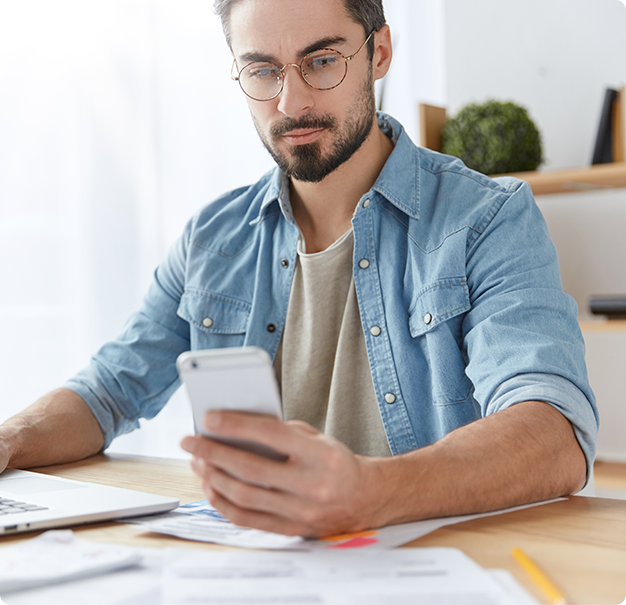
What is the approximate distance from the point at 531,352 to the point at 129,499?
497 mm

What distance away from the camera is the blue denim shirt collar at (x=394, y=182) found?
3.63 feet

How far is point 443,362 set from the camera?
1.00m

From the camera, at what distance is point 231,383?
0.52 m

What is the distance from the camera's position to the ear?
1.21 meters

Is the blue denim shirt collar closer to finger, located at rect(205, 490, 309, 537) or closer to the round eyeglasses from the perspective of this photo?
the round eyeglasses

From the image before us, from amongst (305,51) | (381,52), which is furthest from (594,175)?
(305,51)

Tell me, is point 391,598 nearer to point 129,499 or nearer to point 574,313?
point 129,499

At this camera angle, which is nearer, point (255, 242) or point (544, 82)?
point (255, 242)

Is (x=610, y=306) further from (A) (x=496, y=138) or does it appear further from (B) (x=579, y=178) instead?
(A) (x=496, y=138)

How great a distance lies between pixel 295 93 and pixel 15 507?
0.72m

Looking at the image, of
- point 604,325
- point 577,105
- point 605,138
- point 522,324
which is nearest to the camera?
point 522,324

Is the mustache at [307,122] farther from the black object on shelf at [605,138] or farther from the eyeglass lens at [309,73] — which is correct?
the black object on shelf at [605,138]

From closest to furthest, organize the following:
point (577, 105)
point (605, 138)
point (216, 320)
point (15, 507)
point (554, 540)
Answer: point (554, 540) → point (15, 507) → point (216, 320) → point (605, 138) → point (577, 105)

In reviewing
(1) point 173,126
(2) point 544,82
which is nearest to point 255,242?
(1) point 173,126
